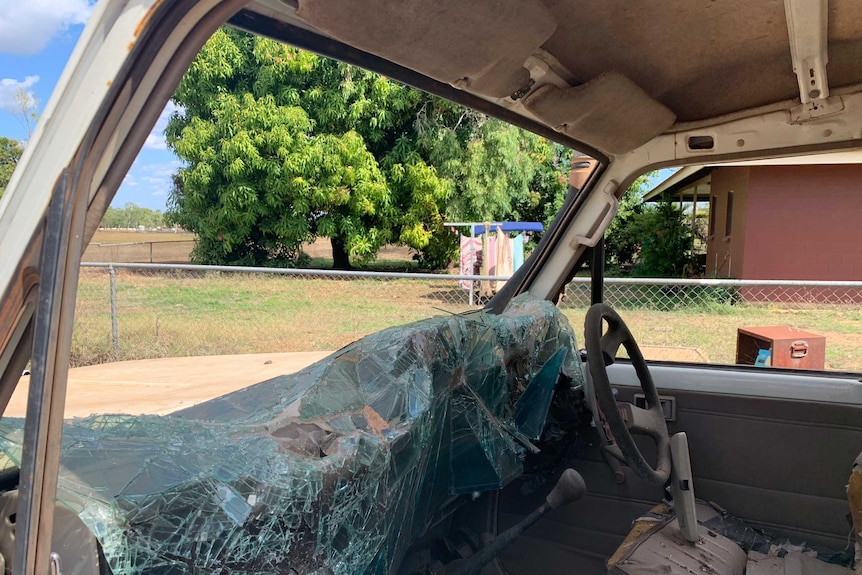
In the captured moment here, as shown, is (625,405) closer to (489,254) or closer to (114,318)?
(114,318)

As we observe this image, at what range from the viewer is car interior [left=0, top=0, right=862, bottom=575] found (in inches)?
33.2

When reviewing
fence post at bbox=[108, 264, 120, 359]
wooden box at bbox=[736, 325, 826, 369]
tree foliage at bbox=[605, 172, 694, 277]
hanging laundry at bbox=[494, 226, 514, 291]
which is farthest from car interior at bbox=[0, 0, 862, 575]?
tree foliage at bbox=[605, 172, 694, 277]

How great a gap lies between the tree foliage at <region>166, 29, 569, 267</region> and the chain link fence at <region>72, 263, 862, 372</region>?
5.33m

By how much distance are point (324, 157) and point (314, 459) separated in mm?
13373

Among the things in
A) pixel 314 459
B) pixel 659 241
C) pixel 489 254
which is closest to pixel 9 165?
pixel 314 459

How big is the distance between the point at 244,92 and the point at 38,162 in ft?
49.7

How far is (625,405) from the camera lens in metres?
Answer: 2.10

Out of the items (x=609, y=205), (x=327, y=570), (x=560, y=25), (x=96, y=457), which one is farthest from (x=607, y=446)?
(x=96, y=457)

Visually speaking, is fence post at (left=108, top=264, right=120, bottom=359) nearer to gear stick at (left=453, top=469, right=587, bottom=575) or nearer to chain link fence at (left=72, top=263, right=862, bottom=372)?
chain link fence at (left=72, top=263, right=862, bottom=372)

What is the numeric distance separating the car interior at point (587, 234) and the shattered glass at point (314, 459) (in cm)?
5

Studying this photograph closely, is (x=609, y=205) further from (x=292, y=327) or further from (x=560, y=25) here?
(x=292, y=327)

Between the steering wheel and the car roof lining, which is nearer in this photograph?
the car roof lining

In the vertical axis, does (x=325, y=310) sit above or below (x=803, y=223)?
below

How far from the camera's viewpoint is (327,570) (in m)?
1.25
